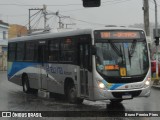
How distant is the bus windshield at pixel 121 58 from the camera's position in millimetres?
14805

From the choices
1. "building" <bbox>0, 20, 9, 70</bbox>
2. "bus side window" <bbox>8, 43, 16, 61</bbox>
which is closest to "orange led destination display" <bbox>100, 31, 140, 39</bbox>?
"bus side window" <bbox>8, 43, 16, 61</bbox>

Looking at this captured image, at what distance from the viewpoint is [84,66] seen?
1557 centimetres

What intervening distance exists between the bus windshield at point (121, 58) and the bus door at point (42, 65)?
5337 millimetres

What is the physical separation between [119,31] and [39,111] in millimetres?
4105

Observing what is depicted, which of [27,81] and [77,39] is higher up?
[77,39]

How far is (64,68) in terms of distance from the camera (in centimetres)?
1748

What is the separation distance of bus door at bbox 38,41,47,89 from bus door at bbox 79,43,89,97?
411cm

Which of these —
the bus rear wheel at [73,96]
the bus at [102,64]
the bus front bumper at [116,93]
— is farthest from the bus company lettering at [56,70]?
the bus front bumper at [116,93]

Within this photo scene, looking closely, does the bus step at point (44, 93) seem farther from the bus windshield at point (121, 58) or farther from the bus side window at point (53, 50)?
the bus windshield at point (121, 58)

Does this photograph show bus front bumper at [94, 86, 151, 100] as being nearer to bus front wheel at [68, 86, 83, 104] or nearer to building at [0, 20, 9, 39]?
bus front wheel at [68, 86, 83, 104]

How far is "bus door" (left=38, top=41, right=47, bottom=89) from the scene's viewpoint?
65.0ft

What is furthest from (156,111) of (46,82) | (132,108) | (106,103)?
(46,82)

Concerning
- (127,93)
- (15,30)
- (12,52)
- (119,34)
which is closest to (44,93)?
(12,52)

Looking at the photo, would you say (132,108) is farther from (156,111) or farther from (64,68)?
(64,68)
